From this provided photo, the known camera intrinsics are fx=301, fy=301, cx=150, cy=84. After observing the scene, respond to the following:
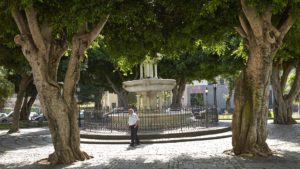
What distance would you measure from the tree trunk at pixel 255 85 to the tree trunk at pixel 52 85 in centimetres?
454

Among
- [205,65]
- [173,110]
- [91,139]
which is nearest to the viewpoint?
[91,139]

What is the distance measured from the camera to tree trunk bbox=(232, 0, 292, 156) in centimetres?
852

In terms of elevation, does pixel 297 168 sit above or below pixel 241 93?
below

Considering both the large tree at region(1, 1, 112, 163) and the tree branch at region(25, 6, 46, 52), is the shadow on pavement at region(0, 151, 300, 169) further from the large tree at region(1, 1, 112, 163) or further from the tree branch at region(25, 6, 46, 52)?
the tree branch at region(25, 6, 46, 52)

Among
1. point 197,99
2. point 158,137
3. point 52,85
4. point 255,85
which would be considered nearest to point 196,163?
point 255,85

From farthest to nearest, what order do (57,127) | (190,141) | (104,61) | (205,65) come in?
(104,61) < (205,65) < (190,141) < (57,127)

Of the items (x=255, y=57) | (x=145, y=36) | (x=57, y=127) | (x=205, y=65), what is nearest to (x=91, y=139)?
(x=57, y=127)

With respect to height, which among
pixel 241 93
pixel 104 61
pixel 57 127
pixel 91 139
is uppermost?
pixel 104 61

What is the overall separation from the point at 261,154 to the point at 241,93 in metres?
1.81

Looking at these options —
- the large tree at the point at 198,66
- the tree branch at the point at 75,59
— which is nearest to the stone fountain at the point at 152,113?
the tree branch at the point at 75,59

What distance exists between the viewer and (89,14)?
7.93m

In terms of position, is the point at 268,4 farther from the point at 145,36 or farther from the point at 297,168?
the point at 297,168

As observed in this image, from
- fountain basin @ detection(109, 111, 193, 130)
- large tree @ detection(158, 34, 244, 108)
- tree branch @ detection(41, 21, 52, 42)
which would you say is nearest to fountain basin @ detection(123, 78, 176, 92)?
fountain basin @ detection(109, 111, 193, 130)

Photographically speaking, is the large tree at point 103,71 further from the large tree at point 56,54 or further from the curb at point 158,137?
the large tree at point 56,54
